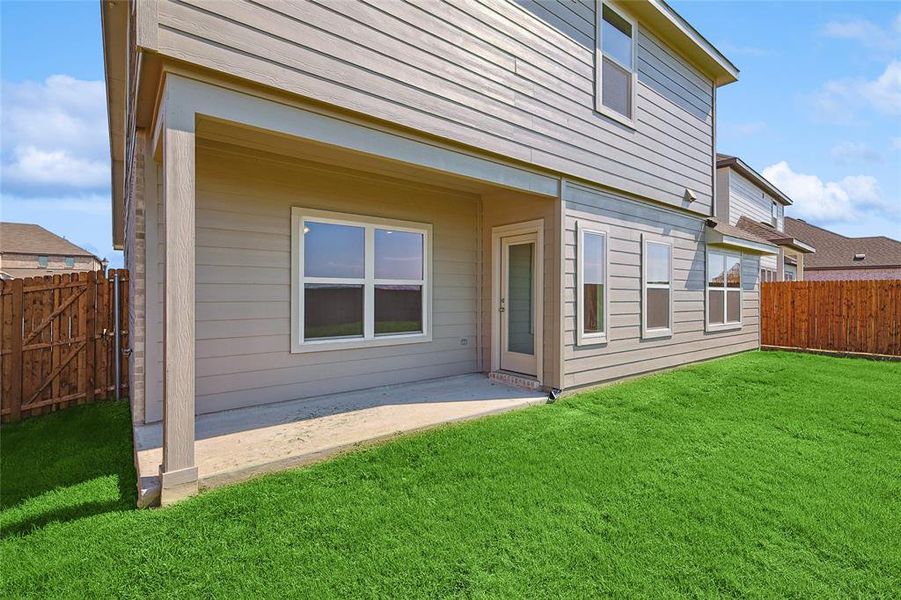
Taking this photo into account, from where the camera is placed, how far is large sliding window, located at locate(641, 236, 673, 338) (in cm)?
675

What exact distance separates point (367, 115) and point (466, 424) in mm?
3059

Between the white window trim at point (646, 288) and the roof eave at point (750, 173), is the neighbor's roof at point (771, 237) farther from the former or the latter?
the white window trim at point (646, 288)

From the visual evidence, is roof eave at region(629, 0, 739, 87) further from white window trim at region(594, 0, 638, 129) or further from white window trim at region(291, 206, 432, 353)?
white window trim at region(291, 206, 432, 353)

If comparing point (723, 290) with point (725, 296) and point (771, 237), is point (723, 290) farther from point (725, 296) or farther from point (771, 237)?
point (771, 237)

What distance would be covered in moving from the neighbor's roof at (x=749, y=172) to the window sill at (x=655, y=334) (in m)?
9.72

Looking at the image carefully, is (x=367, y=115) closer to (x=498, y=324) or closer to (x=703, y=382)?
(x=498, y=324)

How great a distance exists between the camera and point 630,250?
6.52m

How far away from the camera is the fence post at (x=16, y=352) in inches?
191

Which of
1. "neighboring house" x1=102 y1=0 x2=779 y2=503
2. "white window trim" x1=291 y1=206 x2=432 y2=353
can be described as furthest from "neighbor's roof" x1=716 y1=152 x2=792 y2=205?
"white window trim" x1=291 y1=206 x2=432 y2=353

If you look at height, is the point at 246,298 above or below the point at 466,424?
above

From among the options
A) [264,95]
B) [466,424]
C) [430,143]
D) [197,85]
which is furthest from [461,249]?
[197,85]

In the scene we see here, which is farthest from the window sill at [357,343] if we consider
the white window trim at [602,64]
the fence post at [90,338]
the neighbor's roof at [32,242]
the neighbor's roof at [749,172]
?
the neighbor's roof at [32,242]

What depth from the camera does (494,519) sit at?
2654 millimetres

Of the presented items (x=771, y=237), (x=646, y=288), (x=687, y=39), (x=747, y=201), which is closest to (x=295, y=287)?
(x=646, y=288)
